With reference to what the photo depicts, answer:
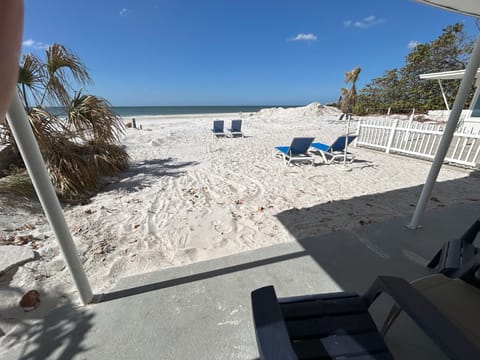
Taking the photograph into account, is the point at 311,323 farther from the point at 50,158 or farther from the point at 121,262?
the point at 50,158

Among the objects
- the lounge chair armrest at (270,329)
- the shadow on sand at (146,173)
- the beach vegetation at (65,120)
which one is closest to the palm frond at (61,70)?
the beach vegetation at (65,120)

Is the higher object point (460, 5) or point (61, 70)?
point (460, 5)

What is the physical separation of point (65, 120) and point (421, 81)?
33.5 metres

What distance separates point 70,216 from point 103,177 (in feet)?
6.11

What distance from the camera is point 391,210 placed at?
11.6ft

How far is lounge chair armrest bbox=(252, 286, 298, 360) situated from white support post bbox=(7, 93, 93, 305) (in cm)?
151

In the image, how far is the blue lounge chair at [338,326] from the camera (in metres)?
0.90

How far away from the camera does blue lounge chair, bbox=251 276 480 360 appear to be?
2.96 feet

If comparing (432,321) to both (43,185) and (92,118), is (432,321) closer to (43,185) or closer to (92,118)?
(43,185)

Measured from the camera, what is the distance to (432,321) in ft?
3.13

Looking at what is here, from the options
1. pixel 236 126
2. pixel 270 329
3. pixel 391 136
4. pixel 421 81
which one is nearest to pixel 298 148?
pixel 391 136

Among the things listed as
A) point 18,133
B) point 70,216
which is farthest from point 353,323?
point 70,216

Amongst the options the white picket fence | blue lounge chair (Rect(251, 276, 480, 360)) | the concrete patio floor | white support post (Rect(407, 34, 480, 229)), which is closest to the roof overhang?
white support post (Rect(407, 34, 480, 229))

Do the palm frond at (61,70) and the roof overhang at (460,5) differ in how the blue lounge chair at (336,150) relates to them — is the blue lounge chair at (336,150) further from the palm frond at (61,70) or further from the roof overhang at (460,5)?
the palm frond at (61,70)
